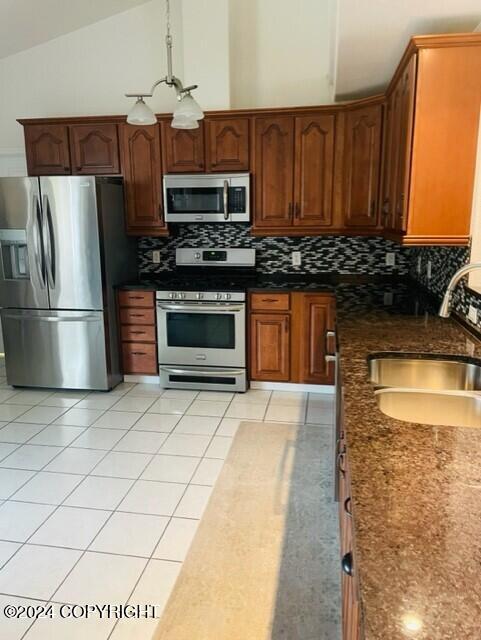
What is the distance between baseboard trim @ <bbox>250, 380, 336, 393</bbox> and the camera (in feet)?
13.0

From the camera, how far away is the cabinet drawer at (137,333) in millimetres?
4160

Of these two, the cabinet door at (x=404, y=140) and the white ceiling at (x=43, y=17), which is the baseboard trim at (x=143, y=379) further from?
the white ceiling at (x=43, y=17)

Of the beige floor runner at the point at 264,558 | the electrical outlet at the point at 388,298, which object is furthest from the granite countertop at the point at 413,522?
the electrical outlet at the point at 388,298

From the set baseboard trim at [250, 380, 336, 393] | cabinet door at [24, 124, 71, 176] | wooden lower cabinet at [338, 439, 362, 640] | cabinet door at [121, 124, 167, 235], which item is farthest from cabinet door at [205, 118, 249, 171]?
wooden lower cabinet at [338, 439, 362, 640]

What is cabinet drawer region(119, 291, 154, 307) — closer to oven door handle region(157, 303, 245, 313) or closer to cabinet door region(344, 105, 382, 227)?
oven door handle region(157, 303, 245, 313)

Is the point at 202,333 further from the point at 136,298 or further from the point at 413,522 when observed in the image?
the point at 413,522

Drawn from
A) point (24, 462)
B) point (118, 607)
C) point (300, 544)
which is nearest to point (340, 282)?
point (300, 544)

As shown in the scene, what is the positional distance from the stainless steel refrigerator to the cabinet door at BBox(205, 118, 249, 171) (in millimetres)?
840

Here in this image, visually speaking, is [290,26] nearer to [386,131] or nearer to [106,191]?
[386,131]

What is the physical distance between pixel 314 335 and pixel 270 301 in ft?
1.45

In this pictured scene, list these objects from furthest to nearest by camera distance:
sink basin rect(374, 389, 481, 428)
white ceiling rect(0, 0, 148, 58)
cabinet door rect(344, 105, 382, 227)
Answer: white ceiling rect(0, 0, 148, 58), cabinet door rect(344, 105, 382, 227), sink basin rect(374, 389, 481, 428)

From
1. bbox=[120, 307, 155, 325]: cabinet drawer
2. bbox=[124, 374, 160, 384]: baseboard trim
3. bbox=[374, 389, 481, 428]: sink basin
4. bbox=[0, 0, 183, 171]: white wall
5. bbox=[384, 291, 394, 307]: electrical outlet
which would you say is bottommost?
bbox=[124, 374, 160, 384]: baseboard trim

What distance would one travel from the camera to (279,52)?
4.04 m

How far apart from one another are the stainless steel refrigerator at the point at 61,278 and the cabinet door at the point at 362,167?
6.19 ft
